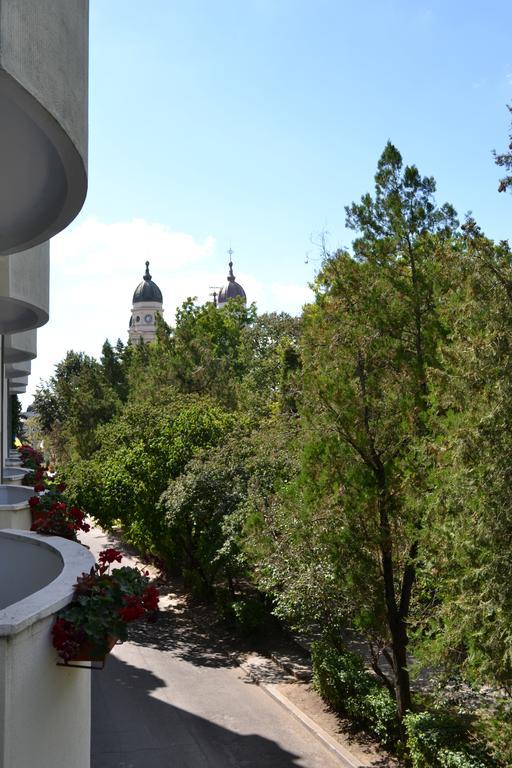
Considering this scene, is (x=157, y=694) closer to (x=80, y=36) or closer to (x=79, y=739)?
(x=79, y=739)

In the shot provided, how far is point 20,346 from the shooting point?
18812mm

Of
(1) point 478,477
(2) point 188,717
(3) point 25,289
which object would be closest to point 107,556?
(1) point 478,477

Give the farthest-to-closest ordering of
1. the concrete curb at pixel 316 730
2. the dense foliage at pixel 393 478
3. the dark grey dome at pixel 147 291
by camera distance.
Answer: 1. the dark grey dome at pixel 147 291
2. the concrete curb at pixel 316 730
3. the dense foliage at pixel 393 478

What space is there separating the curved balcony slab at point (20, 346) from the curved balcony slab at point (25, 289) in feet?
13.6

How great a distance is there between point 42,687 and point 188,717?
33.7ft

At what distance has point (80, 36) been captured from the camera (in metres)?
5.89

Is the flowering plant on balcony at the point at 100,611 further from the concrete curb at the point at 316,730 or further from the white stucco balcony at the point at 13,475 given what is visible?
the white stucco balcony at the point at 13,475

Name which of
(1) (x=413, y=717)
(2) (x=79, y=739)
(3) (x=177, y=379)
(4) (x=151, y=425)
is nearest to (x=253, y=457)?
(4) (x=151, y=425)

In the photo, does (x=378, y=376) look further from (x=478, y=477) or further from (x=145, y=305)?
(x=145, y=305)

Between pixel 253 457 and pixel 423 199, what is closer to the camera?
pixel 423 199

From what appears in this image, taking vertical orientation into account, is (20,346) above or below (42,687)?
above

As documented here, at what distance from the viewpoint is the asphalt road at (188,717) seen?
495 inches

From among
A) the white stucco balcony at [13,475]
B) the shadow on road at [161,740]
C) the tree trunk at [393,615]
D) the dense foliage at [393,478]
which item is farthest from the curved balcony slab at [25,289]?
the shadow on road at [161,740]

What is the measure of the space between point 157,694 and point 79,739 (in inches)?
409
